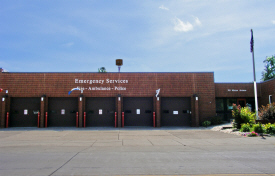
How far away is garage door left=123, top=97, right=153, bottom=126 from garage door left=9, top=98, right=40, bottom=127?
8916 millimetres

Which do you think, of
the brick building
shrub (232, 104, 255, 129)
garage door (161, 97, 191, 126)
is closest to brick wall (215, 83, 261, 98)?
the brick building

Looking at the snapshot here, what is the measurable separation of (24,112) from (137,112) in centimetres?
1129

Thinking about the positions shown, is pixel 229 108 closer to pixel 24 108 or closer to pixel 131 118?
pixel 131 118

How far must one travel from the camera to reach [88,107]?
77.8ft

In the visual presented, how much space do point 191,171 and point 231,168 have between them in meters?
1.37

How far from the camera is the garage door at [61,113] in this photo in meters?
23.6

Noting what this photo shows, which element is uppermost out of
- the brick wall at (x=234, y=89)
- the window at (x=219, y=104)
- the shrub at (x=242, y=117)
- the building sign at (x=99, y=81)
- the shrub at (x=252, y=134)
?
the building sign at (x=99, y=81)

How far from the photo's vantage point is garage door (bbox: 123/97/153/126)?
23922mm

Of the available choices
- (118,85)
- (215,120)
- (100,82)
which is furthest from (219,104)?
(100,82)

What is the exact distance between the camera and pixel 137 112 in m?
24.0

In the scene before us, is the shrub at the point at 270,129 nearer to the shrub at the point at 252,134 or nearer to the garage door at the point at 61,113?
the shrub at the point at 252,134

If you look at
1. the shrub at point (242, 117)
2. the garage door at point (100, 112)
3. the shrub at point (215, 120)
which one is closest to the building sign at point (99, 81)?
the garage door at point (100, 112)

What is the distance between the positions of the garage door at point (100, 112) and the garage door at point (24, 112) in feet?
17.0

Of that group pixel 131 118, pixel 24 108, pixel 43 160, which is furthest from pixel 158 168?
pixel 24 108
